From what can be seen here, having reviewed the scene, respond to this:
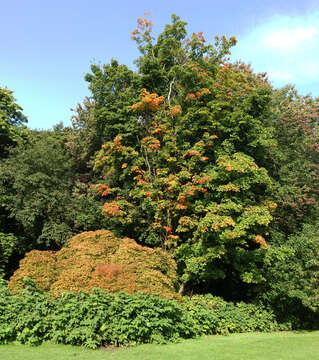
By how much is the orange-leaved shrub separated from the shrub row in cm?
47

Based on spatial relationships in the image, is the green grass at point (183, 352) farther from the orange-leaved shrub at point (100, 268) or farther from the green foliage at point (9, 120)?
the green foliage at point (9, 120)

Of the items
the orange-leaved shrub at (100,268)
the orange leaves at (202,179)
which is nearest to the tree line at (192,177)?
the orange leaves at (202,179)

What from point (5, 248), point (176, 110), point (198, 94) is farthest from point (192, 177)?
point (5, 248)

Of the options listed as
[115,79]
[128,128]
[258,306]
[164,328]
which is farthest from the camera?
[115,79]

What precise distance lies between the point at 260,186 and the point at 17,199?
11611 millimetres

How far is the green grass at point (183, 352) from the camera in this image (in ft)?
21.3

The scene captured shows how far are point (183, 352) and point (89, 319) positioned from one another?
2355 mm

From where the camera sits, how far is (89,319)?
24.3 ft

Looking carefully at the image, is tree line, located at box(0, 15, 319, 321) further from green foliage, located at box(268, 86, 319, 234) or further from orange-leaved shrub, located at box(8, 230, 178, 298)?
orange-leaved shrub, located at box(8, 230, 178, 298)

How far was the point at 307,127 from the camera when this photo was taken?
55.0 feet

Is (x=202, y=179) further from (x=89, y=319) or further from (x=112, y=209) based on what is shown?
(x=89, y=319)

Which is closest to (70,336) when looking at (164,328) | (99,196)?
(164,328)

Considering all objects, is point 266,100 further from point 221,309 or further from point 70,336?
point 70,336

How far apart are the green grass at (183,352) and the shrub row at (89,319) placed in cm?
31
